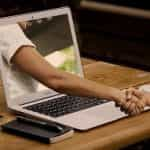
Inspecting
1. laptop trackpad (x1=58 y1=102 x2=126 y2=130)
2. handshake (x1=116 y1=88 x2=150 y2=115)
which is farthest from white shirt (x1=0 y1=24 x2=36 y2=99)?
handshake (x1=116 y1=88 x2=150 y2=115)

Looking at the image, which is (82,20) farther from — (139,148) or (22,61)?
(22,61)

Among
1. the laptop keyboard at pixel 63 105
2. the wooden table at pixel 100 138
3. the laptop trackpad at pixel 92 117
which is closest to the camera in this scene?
the wooden table at pixel 100 138

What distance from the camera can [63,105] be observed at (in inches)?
70.7

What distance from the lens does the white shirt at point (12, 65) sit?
1.79 metres

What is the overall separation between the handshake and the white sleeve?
12.6 inches

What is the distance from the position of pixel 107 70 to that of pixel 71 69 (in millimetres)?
237

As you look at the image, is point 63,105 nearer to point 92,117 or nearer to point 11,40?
point 92,117

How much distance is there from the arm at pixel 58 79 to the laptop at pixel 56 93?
0.07 metres

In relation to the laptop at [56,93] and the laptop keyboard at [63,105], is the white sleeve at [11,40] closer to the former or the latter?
the laptop at [56,93]

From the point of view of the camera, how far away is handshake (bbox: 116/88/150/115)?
5.46 ft

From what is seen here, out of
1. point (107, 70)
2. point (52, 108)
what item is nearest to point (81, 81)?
point (52, 108)

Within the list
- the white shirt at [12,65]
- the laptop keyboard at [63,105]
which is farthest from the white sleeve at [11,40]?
the laptop keyboard at [63,105]

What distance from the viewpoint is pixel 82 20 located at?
16.0 ft

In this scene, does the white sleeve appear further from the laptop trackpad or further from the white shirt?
the laptop trackpad
